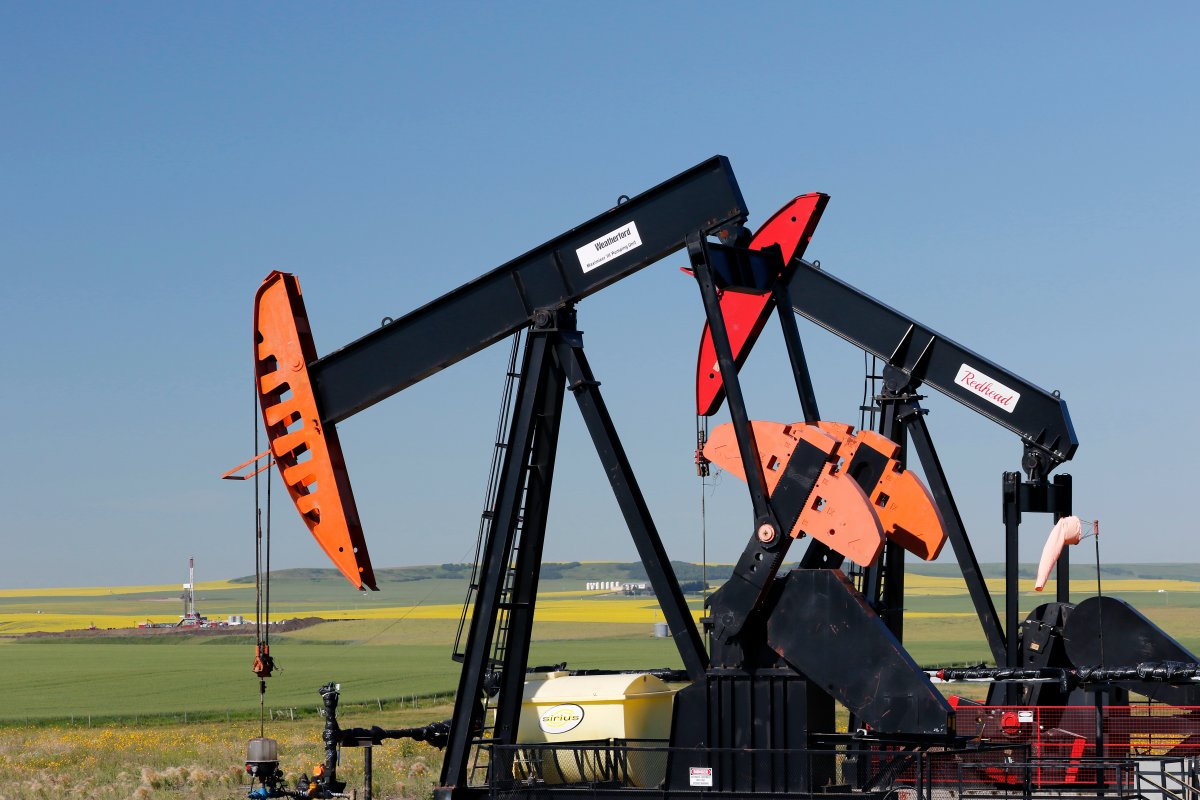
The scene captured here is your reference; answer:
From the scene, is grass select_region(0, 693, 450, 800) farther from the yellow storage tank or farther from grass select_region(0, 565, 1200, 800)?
the yellow storage tank

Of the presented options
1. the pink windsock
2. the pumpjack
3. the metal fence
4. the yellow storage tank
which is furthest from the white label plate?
the pink windsock

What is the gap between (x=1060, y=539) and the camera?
52.7 ft

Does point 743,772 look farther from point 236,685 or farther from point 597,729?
point 236,685

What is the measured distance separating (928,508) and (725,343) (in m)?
4.00

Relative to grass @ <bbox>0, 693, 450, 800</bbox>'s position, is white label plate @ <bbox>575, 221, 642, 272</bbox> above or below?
above

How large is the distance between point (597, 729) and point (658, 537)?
1.61 meters

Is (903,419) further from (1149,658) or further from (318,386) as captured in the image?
(318,386)

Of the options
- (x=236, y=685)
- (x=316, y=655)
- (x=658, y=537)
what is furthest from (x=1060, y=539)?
(x=316, y=655)

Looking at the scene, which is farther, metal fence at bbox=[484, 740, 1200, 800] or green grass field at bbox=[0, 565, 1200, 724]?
green grass field at bbox=[0, 565, 1200, 724]

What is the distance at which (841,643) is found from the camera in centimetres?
1157

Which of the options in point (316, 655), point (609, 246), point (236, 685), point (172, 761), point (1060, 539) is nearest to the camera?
point (609, 246)

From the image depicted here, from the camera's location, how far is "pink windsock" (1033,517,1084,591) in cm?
1599

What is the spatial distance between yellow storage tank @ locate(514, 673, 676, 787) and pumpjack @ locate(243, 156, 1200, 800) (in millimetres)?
25

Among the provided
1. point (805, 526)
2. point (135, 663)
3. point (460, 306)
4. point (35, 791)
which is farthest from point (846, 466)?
point (135, 663)
